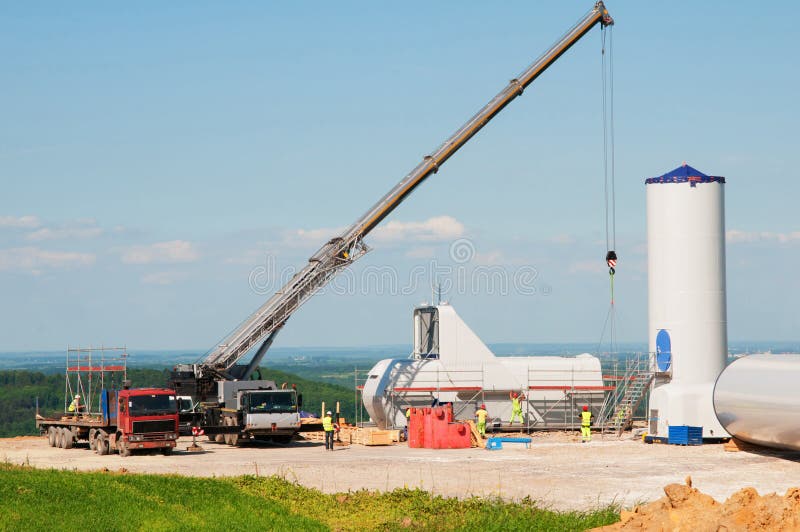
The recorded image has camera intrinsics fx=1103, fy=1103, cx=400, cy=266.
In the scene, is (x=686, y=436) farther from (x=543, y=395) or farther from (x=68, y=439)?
(x=68, y=439)

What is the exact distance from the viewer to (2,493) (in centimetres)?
2434

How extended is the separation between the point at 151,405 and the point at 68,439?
20.0 ft

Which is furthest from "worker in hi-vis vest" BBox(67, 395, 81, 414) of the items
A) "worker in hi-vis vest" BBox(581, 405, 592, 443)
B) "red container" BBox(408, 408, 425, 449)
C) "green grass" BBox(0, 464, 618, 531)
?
"worker in hi-vis vest" BBox(581, 405, 592, 443)

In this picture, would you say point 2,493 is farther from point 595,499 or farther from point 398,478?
point 595,499

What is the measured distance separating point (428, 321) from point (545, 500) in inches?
931

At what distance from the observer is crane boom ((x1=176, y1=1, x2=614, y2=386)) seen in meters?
44.4

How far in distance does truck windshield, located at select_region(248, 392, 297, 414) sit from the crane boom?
14.5 ft

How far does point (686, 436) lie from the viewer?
1576 inches

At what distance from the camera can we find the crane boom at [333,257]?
4441cm

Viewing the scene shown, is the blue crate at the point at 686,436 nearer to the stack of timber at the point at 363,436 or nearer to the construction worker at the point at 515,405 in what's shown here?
the construction worker at the point at 515,405

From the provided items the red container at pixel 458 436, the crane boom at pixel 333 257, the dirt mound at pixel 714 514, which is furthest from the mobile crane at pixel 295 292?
the dirt mound at pixel 714 514

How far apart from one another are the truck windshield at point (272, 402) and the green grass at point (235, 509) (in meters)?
12.9

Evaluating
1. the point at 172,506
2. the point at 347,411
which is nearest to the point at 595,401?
the point at 172,506

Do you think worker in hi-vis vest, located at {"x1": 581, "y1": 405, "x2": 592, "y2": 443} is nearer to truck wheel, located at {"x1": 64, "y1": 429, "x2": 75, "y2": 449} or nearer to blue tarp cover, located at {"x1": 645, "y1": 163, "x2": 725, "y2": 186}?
blue tarp cover, located at {"x1": 645, "y1": 163, "x2": 725, "y2": 186}
